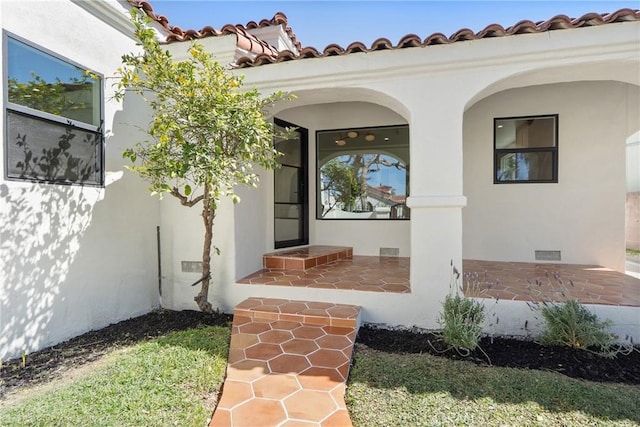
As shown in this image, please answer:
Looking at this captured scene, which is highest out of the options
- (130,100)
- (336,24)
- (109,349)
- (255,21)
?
(255,21)

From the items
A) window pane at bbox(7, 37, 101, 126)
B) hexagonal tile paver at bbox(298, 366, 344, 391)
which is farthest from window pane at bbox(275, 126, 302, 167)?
hexagonal tile paver at bbox(298, 366, 344, 391)

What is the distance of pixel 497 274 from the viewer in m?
5.75

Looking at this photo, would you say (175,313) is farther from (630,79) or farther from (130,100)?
(630,79)

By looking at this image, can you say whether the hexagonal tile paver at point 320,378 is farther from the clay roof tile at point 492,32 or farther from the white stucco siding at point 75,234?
the clay roof tile at point 492,32

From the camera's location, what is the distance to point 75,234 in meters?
4.24

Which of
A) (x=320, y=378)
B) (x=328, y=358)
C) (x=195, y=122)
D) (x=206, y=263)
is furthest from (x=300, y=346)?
(x=195, y=122)

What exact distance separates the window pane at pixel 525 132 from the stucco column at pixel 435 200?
10.7 feet

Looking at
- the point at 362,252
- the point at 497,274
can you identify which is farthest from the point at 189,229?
the point at 497,274

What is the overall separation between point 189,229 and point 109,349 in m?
2.04

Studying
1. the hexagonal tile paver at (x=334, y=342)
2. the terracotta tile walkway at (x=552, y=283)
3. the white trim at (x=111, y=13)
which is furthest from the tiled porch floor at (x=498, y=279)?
the white trim at (x=111, y=13)

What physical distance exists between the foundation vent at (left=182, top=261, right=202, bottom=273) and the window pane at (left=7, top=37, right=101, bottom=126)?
244 cm

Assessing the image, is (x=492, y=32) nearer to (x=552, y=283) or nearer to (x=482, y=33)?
(x=482, y=33)

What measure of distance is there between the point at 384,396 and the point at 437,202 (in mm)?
2495

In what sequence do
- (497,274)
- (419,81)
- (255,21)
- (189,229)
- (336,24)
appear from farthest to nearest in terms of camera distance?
(255,21)
(336,24)
(497,274)
(189,229)
(419,81)
